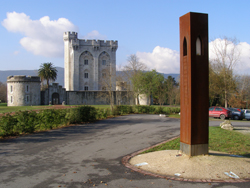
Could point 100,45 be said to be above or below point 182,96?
above

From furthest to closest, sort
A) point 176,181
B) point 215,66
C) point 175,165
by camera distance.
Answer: point 215,66 < point 175,165 < point 176,181

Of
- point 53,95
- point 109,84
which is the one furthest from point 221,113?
point 53,95

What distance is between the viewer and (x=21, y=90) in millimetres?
50688

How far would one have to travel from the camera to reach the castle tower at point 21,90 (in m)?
50.6

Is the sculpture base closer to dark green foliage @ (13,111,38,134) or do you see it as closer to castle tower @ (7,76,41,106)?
dark green foliage @ (13,111,38,134)

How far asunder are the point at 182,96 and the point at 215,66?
38.8 meters

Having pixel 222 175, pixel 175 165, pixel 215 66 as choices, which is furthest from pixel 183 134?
pixel 215 66

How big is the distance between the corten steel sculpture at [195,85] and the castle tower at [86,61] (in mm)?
71019

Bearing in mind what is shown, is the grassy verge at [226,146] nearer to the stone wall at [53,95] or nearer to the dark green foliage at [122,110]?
→ the dark green foliage at [122,110]

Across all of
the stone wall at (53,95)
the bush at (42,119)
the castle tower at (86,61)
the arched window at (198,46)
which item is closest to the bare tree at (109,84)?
the bush at (42,119)

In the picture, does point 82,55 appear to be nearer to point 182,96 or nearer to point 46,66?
point 46,66

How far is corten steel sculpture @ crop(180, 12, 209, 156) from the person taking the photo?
7594 mm

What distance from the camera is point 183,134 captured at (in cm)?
789

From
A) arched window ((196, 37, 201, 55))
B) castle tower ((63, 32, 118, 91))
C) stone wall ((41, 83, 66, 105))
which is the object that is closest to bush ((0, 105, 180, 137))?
arched window ((196, 37, 201, 55))
